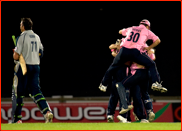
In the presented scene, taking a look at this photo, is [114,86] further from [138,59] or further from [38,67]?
[38,67]

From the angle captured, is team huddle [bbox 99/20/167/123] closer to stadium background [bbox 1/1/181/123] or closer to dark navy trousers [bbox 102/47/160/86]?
dark navy trousers [bbox 102/47/160/86]

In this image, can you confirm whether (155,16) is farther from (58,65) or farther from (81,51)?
(58,65)

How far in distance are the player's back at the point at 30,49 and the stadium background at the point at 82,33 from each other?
7914 millimetres

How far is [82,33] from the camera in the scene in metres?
13.9

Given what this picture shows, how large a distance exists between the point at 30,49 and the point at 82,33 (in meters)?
8.84

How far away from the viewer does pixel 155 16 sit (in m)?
13.7

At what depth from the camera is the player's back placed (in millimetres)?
5078

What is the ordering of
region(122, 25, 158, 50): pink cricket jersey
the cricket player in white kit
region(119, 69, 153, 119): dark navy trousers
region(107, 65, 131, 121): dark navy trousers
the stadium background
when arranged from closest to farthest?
1. the cricket player in white kit
2. region(122, 25, 158, 50): pink cricket jersey
3. region(119, 69, 153, 119): dark navy trousers
4. region(107, 65, 131, 121): dark navy trousers
5. the stadium background

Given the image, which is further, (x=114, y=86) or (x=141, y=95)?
(x=141, y=95)

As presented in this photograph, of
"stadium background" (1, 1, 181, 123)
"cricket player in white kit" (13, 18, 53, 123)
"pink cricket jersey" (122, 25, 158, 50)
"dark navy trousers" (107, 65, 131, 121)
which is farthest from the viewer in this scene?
"stadium background" (1, 1, 181, 123)

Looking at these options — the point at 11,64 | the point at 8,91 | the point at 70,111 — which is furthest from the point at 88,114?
the point at 11,64

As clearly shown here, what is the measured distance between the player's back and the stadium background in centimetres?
791

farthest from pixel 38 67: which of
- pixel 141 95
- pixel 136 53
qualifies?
pixel 141 95

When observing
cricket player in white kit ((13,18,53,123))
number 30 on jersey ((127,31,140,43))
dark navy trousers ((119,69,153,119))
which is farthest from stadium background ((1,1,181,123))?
cricket player in white kit ((13,18,53,123))
